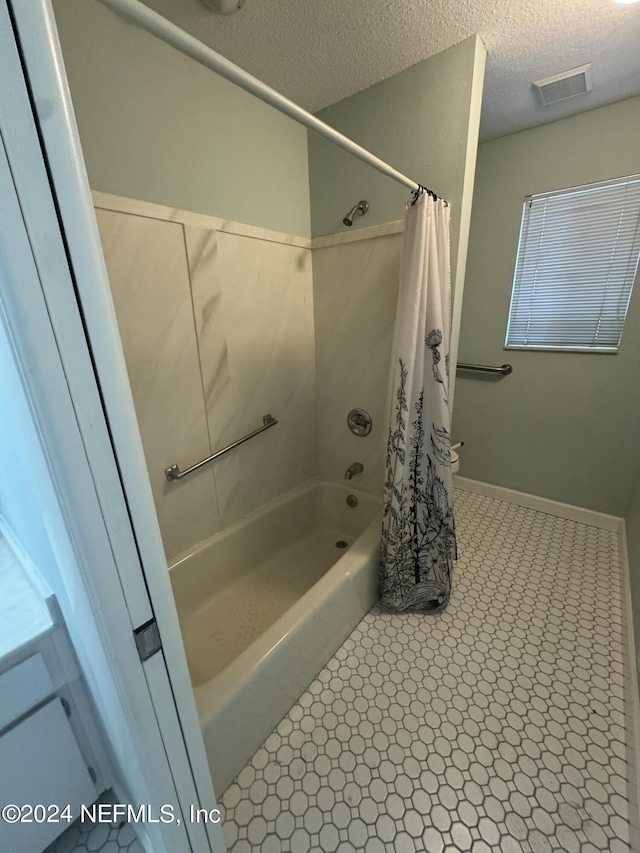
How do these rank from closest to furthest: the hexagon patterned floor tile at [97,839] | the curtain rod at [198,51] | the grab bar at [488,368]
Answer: the curtain rod at [198,51], the hexagon patterned floor tile at [97,839], the grab bar at [488,368]

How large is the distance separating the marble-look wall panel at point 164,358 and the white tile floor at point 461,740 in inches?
35.9

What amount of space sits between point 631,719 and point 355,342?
6.12 ft

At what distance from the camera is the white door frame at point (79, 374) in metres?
0.34

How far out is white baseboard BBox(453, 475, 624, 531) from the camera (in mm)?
2082

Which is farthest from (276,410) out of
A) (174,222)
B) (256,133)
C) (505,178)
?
(505,178)

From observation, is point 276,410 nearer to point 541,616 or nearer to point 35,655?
point 35,655

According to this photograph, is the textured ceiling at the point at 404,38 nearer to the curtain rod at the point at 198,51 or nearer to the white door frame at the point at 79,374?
the curtain rod at the point at 198,51

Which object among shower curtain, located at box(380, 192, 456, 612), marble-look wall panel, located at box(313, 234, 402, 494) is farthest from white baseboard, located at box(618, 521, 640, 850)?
marble-look wall panel, located at box(313, 234, 402, 494)

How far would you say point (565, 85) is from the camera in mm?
1527

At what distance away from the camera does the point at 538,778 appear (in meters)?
1.02

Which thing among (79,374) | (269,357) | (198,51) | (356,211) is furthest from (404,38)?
(79,374)

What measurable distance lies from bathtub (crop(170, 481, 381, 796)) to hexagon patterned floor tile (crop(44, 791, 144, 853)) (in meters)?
0.25

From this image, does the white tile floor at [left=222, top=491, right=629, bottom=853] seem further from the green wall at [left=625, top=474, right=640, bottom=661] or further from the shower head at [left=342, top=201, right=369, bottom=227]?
the shower head at [left=342, top=201, right=369, bottom=227]

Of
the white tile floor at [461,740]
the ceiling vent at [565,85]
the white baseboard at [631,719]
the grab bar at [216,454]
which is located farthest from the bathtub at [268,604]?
the ceiling vent at [565,85]
